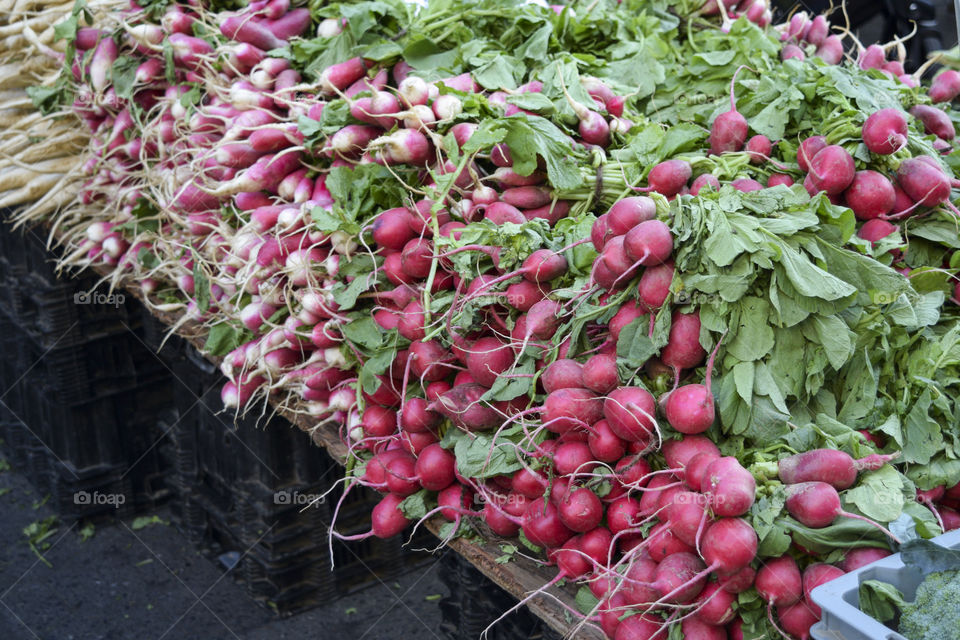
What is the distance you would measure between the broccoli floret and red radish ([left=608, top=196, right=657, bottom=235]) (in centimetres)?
79

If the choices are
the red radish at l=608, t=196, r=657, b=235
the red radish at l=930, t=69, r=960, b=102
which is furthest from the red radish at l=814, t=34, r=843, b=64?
the red radish at l=608, t=196, r=657, b=235

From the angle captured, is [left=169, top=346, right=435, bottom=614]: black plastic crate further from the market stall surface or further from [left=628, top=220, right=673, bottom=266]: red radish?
[left=628, top=220, right=673, bottom=266]: red radish

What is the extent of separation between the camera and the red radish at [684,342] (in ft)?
5.02

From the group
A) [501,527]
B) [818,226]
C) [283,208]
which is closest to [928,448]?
[818,226]

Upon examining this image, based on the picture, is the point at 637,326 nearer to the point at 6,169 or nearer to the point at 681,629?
the point at 681,629

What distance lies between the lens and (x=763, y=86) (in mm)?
2170

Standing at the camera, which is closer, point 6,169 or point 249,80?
point 249,80

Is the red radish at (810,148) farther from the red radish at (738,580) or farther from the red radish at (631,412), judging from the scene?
the red radish at (738,580)

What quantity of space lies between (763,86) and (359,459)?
148cm

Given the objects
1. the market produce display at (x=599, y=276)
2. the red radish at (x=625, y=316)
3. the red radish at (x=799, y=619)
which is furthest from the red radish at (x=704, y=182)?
the red radish at (x=799, y=619)

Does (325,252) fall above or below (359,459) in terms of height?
above

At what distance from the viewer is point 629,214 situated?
5.21 ft

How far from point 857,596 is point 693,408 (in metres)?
0.40

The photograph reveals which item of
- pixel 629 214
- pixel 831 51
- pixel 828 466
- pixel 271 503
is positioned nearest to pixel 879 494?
pixel 828 466
